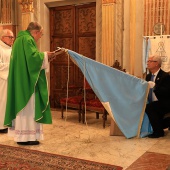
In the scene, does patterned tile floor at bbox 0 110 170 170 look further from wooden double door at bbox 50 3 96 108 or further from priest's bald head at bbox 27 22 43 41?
wooden double door at bbox 50 3 96 108

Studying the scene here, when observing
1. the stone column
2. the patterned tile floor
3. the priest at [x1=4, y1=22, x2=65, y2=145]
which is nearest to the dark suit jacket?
the patterned tile floor

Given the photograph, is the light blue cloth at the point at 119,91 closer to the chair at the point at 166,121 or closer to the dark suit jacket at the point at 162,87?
the dark suit jacket at the point at 162,87

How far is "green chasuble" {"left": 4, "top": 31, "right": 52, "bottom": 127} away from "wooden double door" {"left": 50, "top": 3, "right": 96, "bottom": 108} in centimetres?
261

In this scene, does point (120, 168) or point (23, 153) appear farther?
point (23, 153)

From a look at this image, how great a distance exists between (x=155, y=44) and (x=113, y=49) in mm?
837

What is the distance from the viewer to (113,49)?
5770 millimetres

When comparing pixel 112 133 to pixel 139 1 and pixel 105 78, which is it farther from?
pixel 139 1

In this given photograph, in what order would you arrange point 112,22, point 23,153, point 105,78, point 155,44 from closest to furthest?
point 23,153
point 105,78
point 155,44
point 112,22

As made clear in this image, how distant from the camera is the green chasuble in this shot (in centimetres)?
377

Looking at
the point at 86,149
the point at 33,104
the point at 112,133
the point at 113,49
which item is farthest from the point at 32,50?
the point at 113,49

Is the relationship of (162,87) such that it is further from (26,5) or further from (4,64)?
(26,5)

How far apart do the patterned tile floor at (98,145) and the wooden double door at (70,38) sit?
1.87 m

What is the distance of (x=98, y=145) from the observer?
392cm

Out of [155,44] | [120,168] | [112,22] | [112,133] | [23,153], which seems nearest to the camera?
[120,168]
